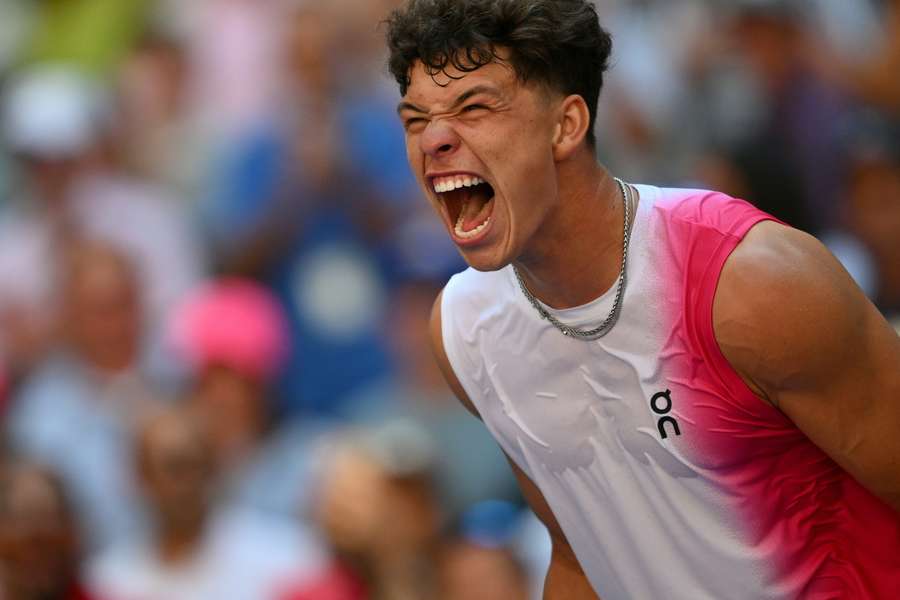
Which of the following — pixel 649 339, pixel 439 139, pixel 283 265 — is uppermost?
pixel 439 139

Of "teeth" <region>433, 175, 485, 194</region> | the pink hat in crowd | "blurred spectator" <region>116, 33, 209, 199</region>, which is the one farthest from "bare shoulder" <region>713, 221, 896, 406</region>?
"blurred spectator" <region>116, 33, 209, 199</region>

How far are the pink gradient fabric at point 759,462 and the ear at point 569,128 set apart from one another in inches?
7.9

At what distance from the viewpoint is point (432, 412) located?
4816 millimetres

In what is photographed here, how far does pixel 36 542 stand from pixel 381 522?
1006 millimetres

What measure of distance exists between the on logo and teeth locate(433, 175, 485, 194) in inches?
18.3

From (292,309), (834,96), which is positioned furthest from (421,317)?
(834,96)

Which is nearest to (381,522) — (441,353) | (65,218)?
(441,353)

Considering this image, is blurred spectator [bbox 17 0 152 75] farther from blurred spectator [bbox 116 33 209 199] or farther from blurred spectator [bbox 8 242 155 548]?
blurred spectator [bbox 8 242 155 548]

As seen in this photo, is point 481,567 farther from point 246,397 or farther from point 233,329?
point 233,329

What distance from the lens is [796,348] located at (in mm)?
2320

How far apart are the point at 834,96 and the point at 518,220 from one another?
11.0 feet

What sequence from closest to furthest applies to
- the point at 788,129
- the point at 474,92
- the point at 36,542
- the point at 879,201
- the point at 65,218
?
the point at 474,92 < the point at 36,542 < the point at 879,201 < the point at 788,129 < the point at 65,218

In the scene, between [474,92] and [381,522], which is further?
[381,522]

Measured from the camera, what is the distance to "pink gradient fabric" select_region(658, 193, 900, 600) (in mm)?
2434
